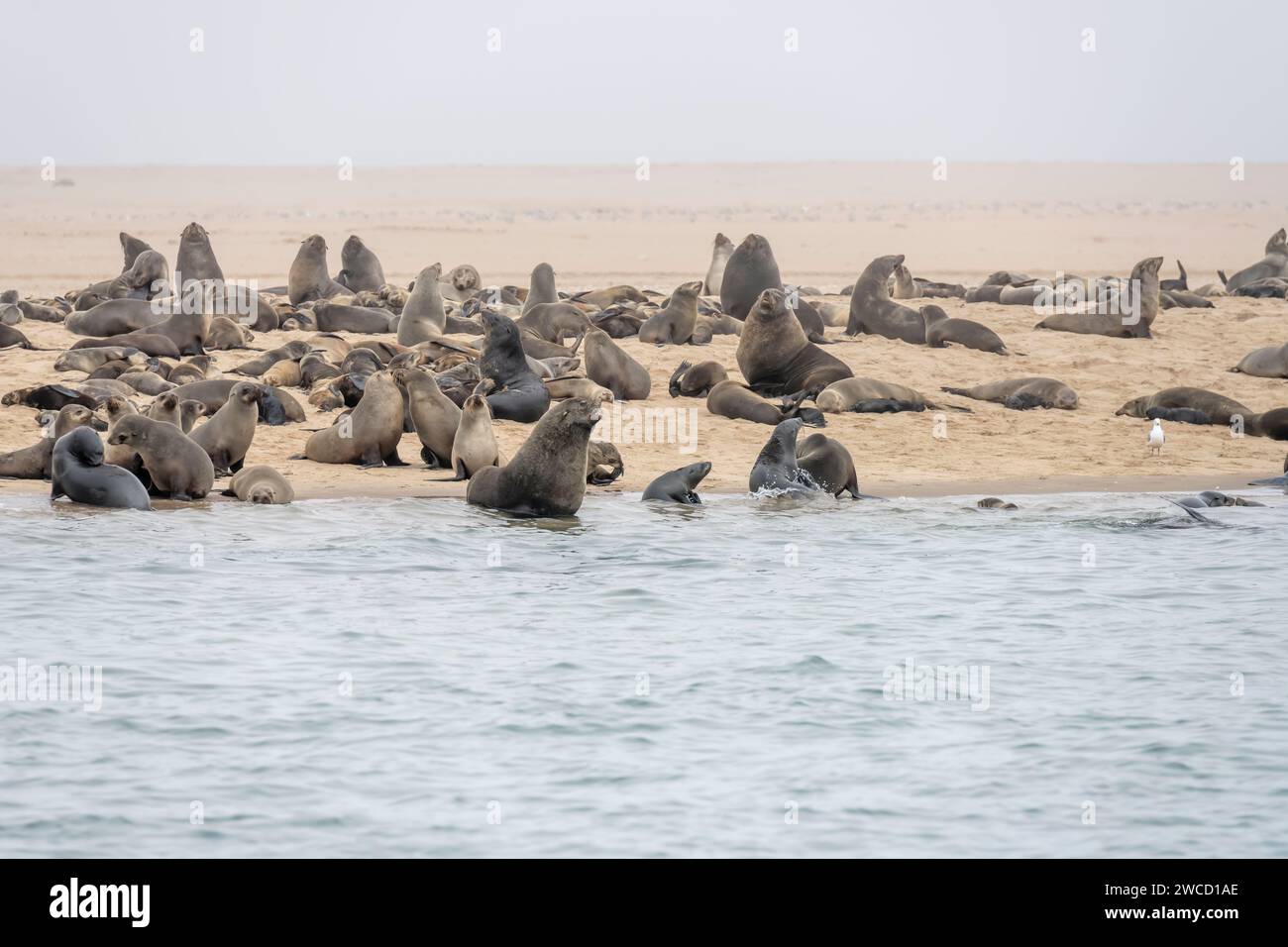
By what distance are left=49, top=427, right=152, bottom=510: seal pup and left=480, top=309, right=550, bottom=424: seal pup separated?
11.1ft

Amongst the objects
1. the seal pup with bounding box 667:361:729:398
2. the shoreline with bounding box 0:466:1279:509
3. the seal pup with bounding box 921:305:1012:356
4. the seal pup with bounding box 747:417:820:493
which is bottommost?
the shoreline with bounding box 0:466:1279:509

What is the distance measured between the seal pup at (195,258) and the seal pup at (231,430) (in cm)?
743

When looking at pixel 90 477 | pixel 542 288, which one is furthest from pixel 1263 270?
pixel 90 477

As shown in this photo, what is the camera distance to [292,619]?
7836mm

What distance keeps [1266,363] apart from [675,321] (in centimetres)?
587

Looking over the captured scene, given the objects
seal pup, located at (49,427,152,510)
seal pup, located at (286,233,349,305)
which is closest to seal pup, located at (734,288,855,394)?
seal pup, located at (49,427,152,510)

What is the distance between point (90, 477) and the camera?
10.0 m

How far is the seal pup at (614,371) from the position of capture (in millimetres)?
13766

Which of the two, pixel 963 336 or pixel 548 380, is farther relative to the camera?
pixel 963 336

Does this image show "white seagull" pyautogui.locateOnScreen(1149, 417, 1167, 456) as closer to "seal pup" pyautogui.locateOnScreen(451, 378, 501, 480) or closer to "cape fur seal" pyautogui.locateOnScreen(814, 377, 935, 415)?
"cape fur seal" pyautogui.locateOnScreen(814, 377, 935, 415)

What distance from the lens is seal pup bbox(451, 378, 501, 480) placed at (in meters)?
11.3

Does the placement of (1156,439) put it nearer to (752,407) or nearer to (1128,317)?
(752,407)
